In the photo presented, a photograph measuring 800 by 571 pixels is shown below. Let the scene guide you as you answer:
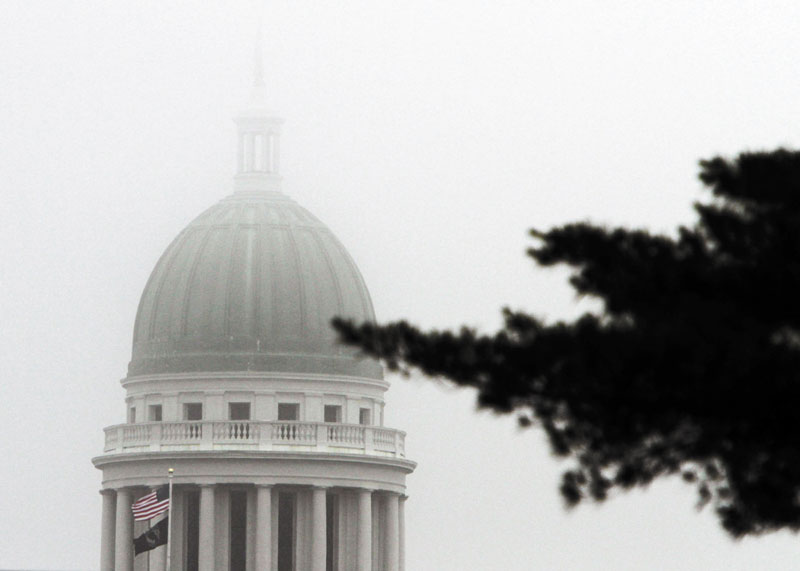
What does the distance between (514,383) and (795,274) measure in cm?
358

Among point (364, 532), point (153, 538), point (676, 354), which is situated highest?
point (364, 532)

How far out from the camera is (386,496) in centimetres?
10962

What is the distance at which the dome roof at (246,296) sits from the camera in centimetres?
10800

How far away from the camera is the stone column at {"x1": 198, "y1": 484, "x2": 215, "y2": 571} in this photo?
10612 centimetres

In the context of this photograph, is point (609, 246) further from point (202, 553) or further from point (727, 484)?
point (202, 553)

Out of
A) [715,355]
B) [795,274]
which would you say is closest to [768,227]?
[795,274]

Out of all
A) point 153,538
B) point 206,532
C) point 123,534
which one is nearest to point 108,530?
point 123,534

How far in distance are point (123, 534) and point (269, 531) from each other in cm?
594

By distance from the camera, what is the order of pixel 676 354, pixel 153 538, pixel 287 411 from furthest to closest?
pixel 287 411
pixel 153 538
pixel 676 354

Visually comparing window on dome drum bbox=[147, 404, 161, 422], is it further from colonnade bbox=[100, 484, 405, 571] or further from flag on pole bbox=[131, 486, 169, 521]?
flag on pole bbox=[131, 486, 169, 521]

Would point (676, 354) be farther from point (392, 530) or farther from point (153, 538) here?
point (392, 530)

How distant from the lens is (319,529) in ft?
348

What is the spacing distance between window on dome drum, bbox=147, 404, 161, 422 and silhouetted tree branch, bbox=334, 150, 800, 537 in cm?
7364

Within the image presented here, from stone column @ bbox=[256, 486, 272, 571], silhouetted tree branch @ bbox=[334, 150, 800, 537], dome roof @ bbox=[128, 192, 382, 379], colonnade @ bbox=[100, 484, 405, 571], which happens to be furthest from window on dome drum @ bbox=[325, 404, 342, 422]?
silhouetted tree branch @ bbox=[334, 150, 800, 537]
